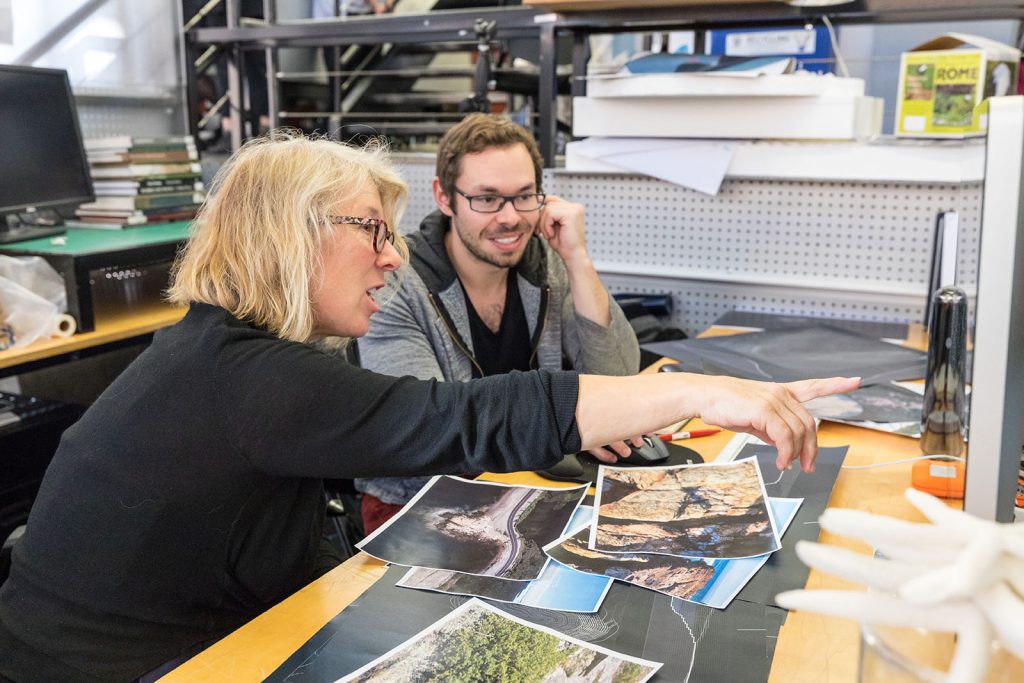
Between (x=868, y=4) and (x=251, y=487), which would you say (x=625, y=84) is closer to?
(x=868, y=4)

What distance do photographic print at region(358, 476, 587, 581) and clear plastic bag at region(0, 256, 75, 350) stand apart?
126 centimetres

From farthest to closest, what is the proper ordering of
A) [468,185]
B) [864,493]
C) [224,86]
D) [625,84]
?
[224,86], [625,84], [468,185], [864,493]

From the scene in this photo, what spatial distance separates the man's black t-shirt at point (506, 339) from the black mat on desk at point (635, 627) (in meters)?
0.85

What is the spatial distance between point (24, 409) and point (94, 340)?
216 millimetres

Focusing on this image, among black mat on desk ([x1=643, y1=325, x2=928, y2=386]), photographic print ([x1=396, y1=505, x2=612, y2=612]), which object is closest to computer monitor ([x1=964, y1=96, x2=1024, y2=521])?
photographic print ([x1=396, y1=505, x2=612, y2=612])

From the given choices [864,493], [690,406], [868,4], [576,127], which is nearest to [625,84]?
[576,127]

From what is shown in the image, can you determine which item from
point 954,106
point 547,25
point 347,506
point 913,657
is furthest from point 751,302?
point 913,657

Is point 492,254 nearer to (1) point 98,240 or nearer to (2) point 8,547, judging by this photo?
(2) point 8,547

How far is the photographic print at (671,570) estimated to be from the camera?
919 millimetres

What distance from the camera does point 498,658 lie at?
81 centimetres

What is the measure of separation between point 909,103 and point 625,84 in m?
0.62

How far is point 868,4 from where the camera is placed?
6.46 ft

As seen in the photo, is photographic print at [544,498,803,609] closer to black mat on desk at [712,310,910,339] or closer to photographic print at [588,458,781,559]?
photographic print at [588,458,781,559]

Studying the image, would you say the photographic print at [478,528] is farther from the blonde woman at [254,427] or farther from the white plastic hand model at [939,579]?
the white plastic hand model at [939,579]
